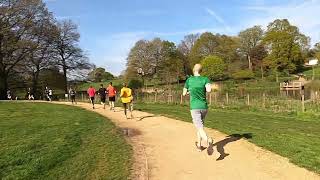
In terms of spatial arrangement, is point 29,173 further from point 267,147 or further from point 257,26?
point 257,26

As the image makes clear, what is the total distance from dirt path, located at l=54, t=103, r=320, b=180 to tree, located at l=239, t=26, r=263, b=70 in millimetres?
94139

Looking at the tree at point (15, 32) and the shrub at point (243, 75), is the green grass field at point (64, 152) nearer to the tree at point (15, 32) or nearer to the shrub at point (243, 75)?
the tree at point (15, 32)

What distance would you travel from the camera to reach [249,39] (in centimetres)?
10812

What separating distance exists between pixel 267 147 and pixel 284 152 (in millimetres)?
774

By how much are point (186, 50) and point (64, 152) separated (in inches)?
3956

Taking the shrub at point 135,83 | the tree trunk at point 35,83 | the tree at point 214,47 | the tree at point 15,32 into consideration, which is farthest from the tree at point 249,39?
the tree at point 15,32

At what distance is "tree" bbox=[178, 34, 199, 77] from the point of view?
10263cm

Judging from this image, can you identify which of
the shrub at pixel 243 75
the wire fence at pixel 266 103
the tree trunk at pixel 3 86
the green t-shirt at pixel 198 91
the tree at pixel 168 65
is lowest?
the wire fence at pixel 266 103

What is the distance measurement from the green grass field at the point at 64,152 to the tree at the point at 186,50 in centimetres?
8369

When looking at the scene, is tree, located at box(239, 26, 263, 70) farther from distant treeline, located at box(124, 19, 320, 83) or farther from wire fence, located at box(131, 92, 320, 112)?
wire fence, located at box(131, 92, 320, 112)

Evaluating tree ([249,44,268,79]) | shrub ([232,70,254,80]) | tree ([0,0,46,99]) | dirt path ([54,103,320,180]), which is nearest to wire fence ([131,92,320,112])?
dirt path ([54,103,320,180])

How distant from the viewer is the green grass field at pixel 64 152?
1052 centimetres

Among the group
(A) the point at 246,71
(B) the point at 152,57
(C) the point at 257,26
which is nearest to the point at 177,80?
(B) the point at 152,57

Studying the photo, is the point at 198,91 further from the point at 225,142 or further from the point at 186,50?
the point at 186,50
